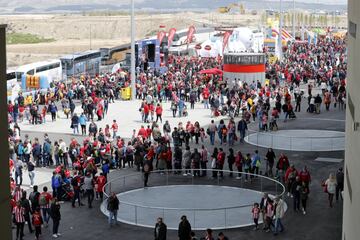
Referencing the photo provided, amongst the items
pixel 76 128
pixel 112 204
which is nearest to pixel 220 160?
pixel 112 204

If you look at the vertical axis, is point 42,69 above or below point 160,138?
above

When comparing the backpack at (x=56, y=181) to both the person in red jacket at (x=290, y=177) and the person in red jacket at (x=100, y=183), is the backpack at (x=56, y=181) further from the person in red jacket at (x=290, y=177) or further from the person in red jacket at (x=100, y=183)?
the person in red jacket at (x=290, y=177)

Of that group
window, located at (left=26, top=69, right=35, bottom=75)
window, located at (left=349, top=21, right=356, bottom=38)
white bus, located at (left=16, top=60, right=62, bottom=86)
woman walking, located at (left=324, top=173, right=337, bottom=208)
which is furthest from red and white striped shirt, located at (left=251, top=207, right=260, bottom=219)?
window, located at (left=26, top=69, right=35, bottom=75)

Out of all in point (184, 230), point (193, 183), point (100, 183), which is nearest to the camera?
point (184, 230)

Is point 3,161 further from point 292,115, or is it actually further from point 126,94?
point 126,94

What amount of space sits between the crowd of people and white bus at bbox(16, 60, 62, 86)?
28.9 feet

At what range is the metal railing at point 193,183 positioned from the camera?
2058 centimetres

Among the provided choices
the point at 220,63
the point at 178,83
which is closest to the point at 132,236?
the point at 178,83

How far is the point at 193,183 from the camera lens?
83.9 ft

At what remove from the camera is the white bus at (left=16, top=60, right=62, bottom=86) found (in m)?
62.6

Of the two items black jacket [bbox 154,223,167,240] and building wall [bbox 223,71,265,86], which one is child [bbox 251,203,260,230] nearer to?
black jacket [bbox 154,223,167,240]

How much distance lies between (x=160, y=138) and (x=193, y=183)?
16.4 feet

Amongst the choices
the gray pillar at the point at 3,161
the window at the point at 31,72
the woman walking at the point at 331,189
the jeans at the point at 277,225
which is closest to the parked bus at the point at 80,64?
Answer: the window at the point at 31,72

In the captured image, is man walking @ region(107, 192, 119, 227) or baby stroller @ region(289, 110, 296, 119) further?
baby stroller @ region(289, 110, 296, 119)
